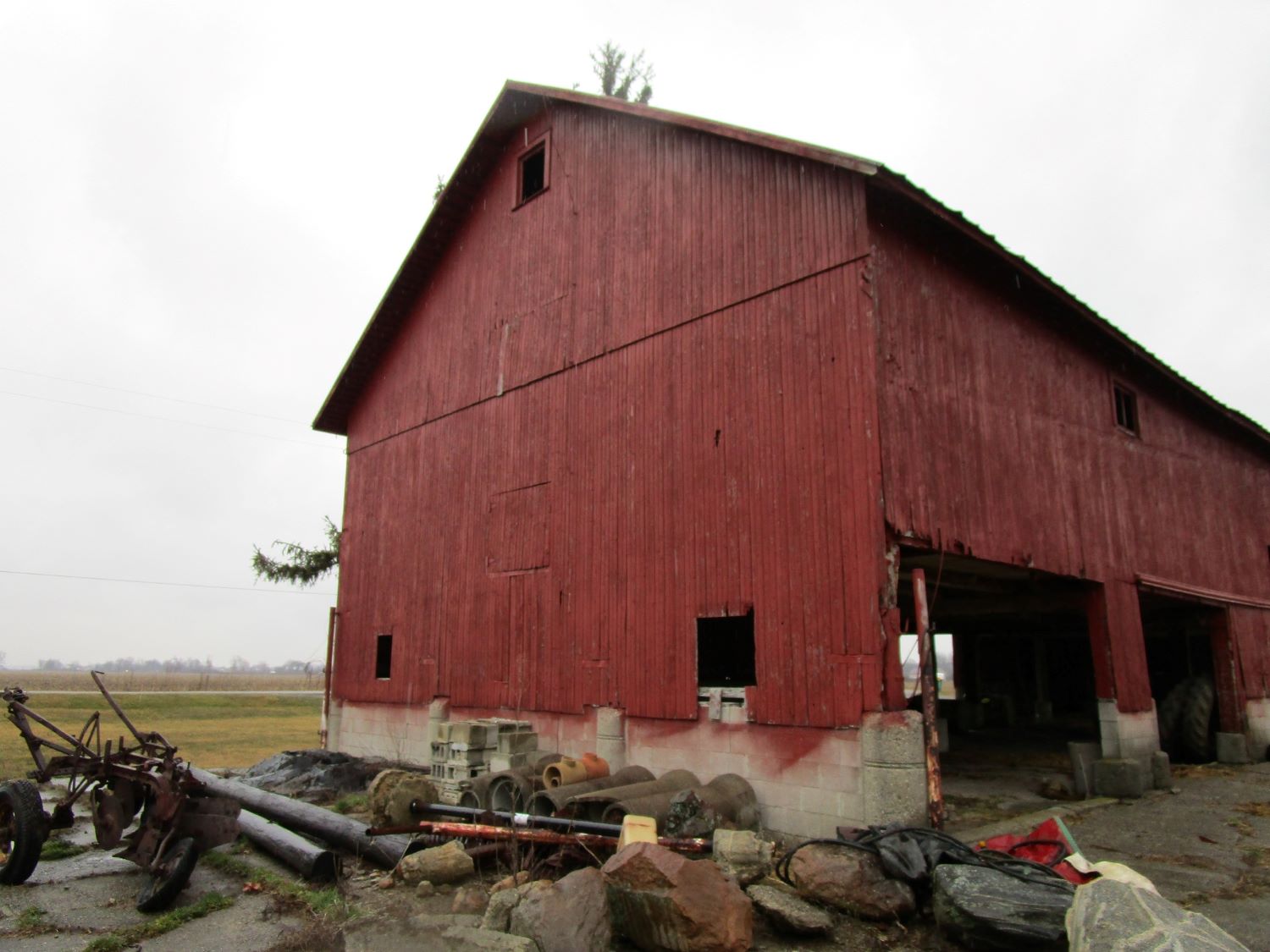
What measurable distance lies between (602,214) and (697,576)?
617 centimetres

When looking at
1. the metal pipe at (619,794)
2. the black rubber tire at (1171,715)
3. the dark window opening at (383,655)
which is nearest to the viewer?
the metal pipe at (619,794)

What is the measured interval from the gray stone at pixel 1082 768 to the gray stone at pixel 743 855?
645 cm

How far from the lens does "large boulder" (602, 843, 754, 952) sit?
225 inches

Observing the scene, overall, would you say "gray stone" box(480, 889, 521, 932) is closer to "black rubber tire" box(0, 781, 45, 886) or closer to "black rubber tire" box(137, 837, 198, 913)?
"black rubber tire" box(137, 837, 198, 913)

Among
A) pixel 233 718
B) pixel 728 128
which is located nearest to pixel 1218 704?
pixel 728 128

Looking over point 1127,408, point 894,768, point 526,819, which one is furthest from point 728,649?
point 1127,408

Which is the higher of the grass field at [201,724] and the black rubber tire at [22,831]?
the black rubber tire at [22,831]

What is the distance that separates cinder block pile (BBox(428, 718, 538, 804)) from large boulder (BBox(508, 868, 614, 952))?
575 cm

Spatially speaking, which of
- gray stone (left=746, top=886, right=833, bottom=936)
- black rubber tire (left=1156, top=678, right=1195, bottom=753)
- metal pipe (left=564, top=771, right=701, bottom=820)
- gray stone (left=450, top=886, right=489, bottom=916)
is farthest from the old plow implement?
black rubber tire (left=1156, top=678, right=1195, bottom=753)

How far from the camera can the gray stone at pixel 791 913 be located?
6.13 m

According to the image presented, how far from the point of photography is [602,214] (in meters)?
13.4

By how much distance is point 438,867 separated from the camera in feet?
25.2

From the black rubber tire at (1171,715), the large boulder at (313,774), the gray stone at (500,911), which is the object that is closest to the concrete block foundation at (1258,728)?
the black rubber tire at (1171,715)

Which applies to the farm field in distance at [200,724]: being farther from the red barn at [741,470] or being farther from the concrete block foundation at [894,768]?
the concrete block foundation at [894,768]
